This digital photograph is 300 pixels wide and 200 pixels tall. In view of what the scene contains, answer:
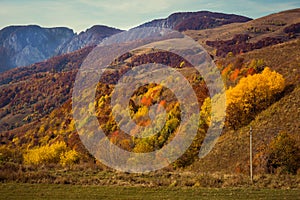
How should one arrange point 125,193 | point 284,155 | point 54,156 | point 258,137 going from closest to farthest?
point 125,193
point 284,155
point 258,137
point 54,156

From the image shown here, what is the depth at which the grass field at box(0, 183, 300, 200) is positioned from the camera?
57.8 ft

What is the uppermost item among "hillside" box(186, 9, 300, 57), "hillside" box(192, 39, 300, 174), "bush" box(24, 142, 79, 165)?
"hillside" box(186, 9, 300, 57)

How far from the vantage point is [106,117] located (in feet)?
313

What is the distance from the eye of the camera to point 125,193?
18.5m

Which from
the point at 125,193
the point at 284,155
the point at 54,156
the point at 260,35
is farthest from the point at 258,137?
the point at 260,35

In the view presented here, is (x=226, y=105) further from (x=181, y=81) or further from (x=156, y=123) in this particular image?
(x=181, y=81)

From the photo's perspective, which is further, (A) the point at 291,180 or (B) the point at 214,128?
(B) the point at 214,128

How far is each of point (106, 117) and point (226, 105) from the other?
153ft

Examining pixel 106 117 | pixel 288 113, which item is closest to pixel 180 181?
pixel 288 113

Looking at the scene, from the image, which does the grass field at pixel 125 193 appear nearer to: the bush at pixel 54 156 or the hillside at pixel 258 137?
the hillside at pixel 258 137

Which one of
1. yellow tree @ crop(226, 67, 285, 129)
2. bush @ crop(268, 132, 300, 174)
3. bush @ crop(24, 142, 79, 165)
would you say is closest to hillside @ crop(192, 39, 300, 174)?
bush @ crop(268, 132, 300, 174)

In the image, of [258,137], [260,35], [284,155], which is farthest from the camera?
[260,35]

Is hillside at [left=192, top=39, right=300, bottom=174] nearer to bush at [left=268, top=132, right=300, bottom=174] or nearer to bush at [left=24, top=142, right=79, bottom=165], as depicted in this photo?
bush at [left=268, top=132, right=300, bottom=174]

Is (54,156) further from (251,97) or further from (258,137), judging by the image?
(258,137)
